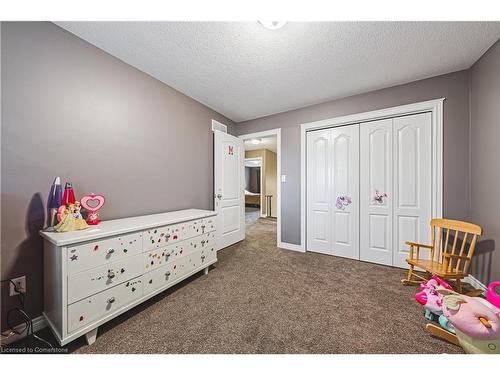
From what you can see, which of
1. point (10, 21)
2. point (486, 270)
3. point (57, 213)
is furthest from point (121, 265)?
point (486, 270)

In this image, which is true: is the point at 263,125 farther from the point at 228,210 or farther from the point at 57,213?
the point at 57,213

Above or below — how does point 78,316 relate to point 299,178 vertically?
below

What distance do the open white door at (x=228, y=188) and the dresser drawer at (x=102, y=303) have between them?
160 cm

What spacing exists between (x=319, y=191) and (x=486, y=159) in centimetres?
169

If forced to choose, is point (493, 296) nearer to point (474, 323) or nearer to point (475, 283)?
point (474, 323)

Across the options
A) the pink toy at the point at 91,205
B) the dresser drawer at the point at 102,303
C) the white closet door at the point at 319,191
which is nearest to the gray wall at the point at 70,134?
the pink toy at the point at 91,205

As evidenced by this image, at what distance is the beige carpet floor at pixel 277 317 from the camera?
120cm

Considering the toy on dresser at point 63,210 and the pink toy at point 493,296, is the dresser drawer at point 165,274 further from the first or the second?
the pink toy at point 493,296

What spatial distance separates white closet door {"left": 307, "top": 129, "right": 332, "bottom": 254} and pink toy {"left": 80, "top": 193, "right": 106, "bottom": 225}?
272 cm

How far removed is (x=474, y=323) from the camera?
103 cm

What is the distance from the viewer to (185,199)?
2.58m

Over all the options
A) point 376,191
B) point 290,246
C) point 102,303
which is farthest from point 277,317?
point 376,191

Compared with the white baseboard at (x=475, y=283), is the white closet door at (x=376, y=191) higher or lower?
higher
